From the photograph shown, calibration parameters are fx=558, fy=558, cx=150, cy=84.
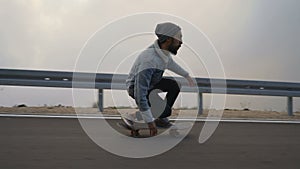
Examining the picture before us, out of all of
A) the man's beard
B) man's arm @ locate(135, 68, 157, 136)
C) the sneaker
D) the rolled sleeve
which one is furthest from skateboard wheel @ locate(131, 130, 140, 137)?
the man's beard

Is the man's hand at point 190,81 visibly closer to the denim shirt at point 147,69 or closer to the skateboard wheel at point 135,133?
the denim shirt at point 147,69

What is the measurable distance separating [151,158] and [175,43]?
137 centimetres

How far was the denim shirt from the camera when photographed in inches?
246

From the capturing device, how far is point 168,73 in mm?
6938

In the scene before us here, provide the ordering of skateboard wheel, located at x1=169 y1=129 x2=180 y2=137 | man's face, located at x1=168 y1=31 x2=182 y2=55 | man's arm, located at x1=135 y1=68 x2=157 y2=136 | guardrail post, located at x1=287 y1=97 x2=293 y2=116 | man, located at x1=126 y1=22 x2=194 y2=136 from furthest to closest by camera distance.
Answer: guardrail post, located at x1=287 y1=97 x2=293 y2=116, skateboard wheel, located at x1=169 y1=129 x2=180 y2=137, man's arm, located at x1=135 y1=68 x2=157 y2=136, man, located at x1=126 y1=22 x2=194 y2=136, man's face, located at x1=168 y1=31 x2=182 y2=55

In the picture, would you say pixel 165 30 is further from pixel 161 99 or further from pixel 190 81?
pixel 161 99

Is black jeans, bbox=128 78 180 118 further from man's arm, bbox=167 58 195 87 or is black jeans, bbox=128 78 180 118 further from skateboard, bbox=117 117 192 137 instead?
man's arm, bbox=167 58 195 87

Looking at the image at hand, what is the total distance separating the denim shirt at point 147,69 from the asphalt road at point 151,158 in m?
0.70

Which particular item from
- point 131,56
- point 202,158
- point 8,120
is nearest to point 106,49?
point 131,56

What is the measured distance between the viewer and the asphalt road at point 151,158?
523cm

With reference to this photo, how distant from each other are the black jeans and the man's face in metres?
0.71

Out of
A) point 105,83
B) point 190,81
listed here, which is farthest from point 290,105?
point 190,81

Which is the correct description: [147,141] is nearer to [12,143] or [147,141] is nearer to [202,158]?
[202,158]

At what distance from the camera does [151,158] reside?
5.62 m
